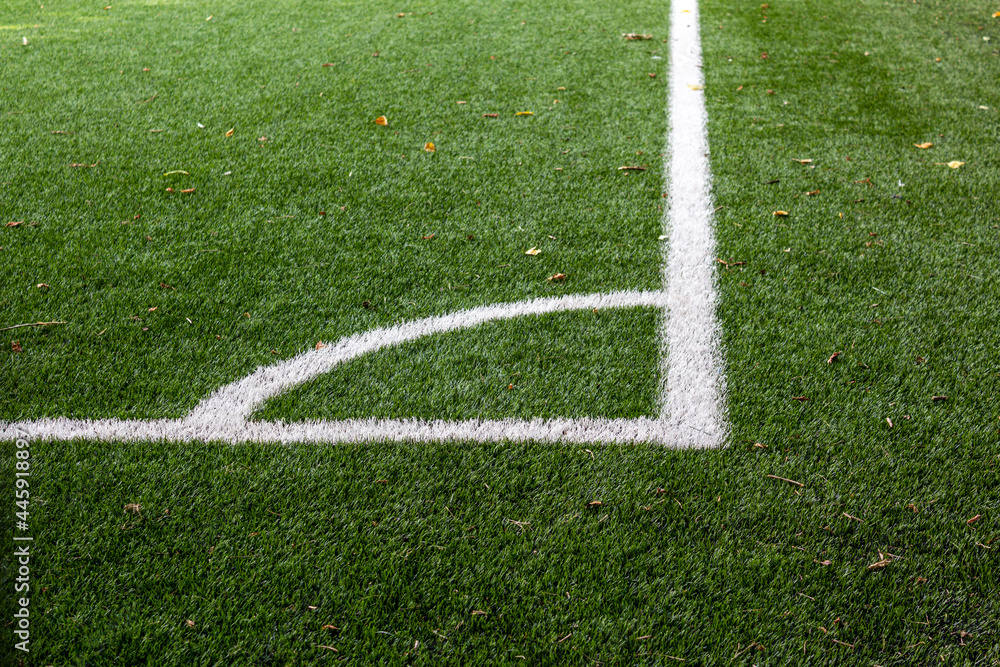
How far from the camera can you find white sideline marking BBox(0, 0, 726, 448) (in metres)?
1.84

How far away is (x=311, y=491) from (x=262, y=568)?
0.73 feet

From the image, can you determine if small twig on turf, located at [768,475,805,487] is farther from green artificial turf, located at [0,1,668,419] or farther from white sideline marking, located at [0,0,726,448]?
green artificial turf, located at [0,1,668,419]

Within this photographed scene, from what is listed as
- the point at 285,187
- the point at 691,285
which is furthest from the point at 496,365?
the point at 285,187

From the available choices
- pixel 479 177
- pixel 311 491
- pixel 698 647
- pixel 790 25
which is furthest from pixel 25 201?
pixel 790 25

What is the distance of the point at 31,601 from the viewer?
1.46 meters

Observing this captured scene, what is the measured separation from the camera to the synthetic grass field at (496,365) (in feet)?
4.80

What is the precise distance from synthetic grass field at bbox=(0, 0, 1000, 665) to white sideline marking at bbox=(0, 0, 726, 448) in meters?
0.04

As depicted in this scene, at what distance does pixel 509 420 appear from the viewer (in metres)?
1.90

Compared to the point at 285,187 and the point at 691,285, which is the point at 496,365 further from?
the point at 285,187

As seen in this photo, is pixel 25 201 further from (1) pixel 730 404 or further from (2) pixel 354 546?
(1) pixel 730 404

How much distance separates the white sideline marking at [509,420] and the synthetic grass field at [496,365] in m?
0.04

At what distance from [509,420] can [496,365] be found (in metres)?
0.23

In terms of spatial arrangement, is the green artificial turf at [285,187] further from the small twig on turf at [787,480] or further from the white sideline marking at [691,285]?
the small twig on turf at [787,480]

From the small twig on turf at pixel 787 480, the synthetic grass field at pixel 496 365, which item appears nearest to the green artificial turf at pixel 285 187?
the synthetic grass field at pixel 496 365
